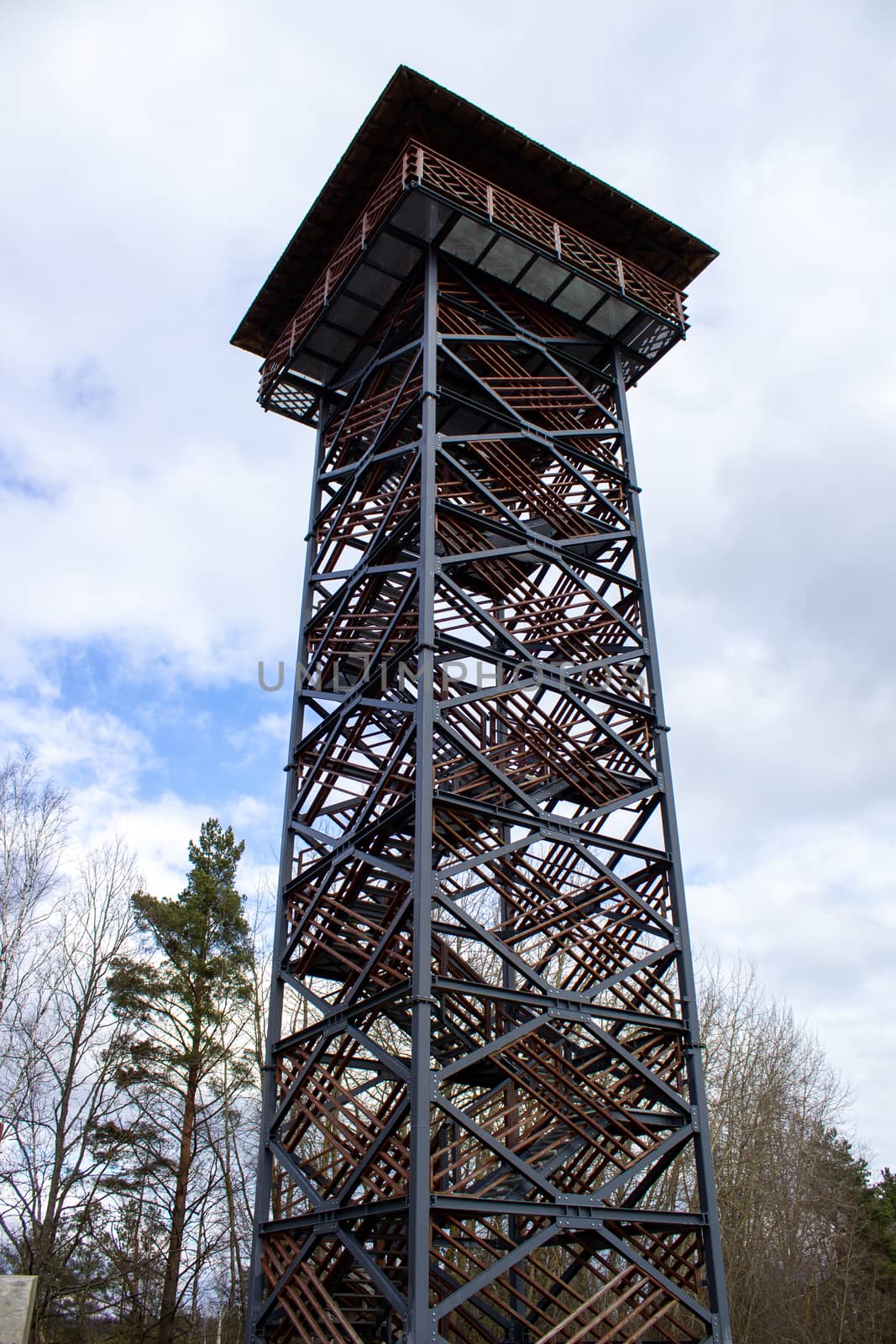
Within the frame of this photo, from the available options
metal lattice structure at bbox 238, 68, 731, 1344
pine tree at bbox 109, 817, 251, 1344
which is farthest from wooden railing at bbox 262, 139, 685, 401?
pine tree at bbox 109, 817, 251, 1344

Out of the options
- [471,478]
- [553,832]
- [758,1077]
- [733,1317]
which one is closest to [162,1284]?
[733,1317]

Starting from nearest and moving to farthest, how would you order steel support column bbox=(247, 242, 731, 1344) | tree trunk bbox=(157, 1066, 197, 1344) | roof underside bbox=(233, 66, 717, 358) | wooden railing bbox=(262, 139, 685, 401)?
1. steel support column bbox=(247, 242, 731, 1344)
2. wooden railing bbox=(262, 139, 685, 401)
3. roof underside bbox=(233, 66, 717, 358)
4. tree trunk bbox=(157, 1066, 197, 1344)

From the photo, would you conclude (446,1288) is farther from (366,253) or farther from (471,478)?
(366,253)

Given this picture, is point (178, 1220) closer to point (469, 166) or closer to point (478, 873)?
point (478, 873)

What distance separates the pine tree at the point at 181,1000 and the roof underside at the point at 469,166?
14.8 m

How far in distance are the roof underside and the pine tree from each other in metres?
14.8

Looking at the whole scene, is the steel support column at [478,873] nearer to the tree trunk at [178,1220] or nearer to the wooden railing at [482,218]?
the wooden railing at [482,218]

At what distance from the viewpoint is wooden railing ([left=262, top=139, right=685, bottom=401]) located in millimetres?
12727

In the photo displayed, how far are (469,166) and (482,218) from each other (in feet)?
6.02

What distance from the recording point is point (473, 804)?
33.1 ft

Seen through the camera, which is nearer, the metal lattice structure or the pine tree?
the metal lattice structure

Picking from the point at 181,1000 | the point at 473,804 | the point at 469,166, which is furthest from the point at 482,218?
the point at 181,1000

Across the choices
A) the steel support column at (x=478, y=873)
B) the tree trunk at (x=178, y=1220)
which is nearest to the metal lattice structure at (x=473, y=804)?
the steel support column at (x=478, y=873)

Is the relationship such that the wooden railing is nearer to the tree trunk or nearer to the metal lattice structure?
the metal lattice structure
